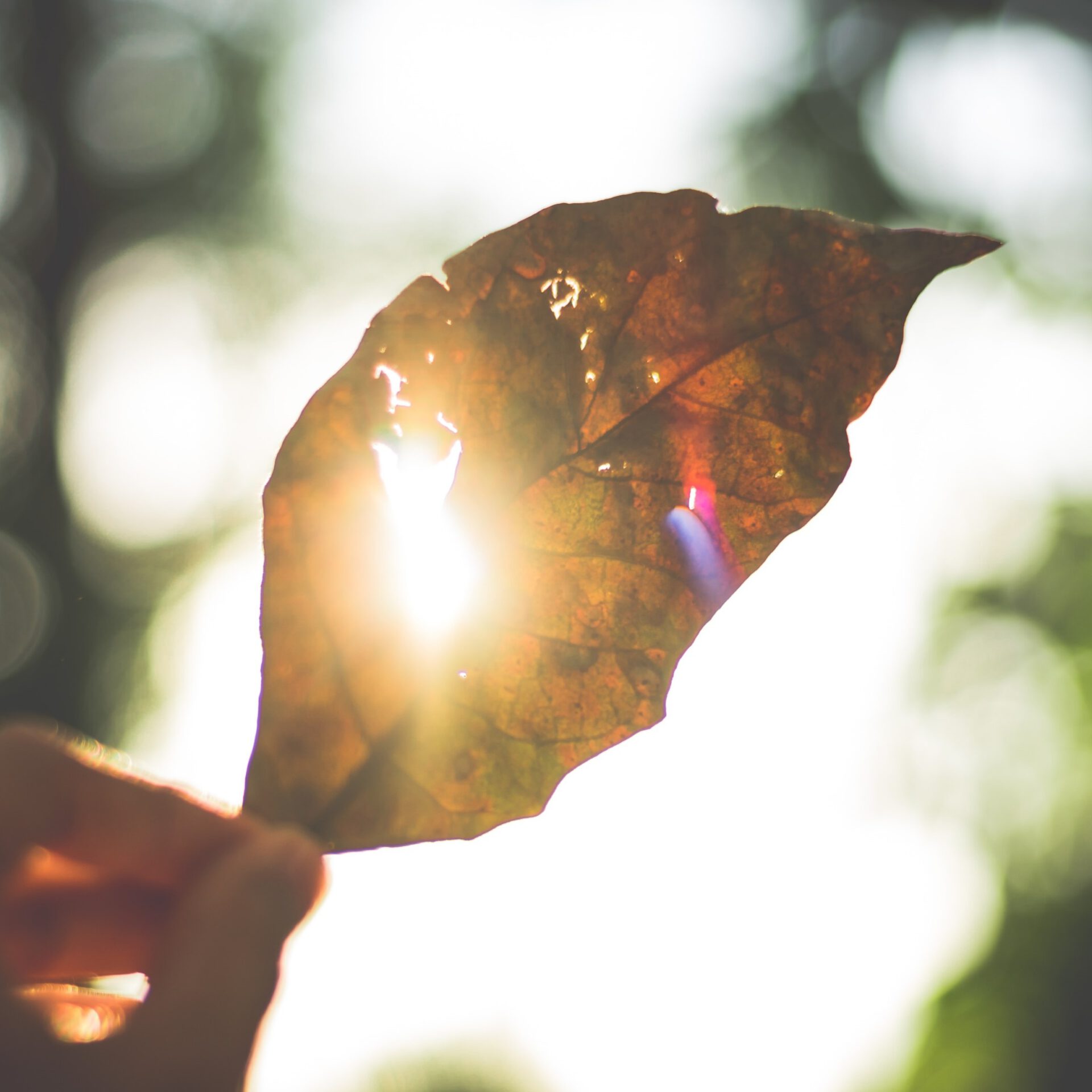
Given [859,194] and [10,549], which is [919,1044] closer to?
[859,194]

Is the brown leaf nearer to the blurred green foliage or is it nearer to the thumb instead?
the thumb

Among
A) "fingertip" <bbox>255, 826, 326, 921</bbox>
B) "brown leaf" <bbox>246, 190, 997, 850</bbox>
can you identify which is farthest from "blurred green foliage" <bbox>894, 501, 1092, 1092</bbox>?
"fingertip" <bbox>255, 826, 326, 921</bbox>

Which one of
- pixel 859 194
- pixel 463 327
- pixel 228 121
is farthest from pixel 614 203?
pixel 859 194

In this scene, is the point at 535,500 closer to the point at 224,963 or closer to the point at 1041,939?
the point at 224,963

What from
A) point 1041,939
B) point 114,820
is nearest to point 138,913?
point 114,820

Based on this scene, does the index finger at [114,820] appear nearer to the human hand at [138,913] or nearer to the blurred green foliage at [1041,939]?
the human hand at [138,913]

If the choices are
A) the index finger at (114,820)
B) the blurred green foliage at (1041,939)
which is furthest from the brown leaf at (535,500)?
the blurred green foliage at (1041,939)
